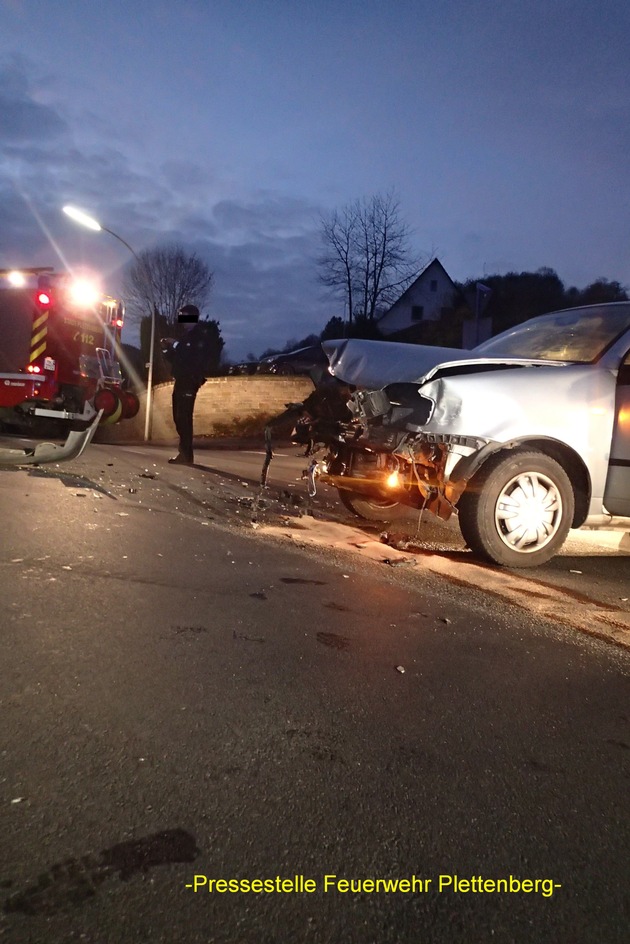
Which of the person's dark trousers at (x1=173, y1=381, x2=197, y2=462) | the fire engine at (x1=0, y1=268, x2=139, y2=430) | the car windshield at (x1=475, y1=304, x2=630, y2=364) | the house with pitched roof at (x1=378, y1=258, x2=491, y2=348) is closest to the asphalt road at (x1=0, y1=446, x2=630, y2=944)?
the car windshield at (x1=475, y1=304, x2=630, y2=364)

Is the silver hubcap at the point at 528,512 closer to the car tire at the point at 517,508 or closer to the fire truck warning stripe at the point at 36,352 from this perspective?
the car tire at the point at 517,508

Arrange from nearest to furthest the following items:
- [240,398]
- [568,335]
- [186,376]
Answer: [568,335] < [186,376] < [240,398]

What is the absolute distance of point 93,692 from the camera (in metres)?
2.69

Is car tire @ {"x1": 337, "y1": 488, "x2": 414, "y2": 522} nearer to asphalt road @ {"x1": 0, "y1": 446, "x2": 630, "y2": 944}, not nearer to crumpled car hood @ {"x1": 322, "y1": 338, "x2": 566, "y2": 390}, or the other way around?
crumpled car hood @ {"x1": 322, "y1": 338, "x2": 566, "y2": 390}

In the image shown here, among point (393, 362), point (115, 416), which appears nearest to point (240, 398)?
point (115, 416)

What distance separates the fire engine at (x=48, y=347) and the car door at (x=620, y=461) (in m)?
9.28

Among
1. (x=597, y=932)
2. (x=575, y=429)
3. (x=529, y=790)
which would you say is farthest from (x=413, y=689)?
(x=575, y=429)

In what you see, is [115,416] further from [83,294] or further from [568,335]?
[568,335]

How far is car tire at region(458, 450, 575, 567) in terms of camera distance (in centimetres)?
493

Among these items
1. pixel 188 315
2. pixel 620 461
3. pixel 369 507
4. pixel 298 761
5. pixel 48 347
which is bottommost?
pixel 298 761

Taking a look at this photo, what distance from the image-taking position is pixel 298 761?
2344mm

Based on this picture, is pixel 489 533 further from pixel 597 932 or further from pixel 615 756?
pixel 597 932

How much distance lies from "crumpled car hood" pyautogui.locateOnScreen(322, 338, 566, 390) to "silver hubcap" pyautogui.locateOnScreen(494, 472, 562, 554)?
894mm

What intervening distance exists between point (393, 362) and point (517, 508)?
4.44ft
